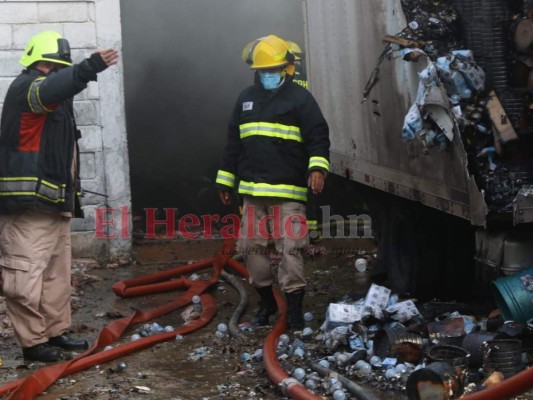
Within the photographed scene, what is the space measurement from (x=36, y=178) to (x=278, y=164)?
1.63 meters

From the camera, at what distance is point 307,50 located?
9.23 metres

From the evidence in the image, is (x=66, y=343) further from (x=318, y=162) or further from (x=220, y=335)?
(x=318, y=162)

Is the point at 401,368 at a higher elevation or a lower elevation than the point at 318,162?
lower

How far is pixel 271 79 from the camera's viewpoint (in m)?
7.02

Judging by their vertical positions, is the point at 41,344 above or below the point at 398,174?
below

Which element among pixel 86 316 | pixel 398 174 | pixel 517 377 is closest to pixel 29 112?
pixel 86 316

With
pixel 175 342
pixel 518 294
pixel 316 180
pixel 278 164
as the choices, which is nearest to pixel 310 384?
pixel 518 294

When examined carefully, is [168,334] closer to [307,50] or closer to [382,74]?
[382,74]

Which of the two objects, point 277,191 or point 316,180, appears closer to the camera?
point 316,180

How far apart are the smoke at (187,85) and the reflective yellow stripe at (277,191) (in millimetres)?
4380

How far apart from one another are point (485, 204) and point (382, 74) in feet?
5.15

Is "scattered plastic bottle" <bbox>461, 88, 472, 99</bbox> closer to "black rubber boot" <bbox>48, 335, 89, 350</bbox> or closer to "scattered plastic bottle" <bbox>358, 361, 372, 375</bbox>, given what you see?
"scattered plastic bottle" <bbox>358, 361, 372, 375</bbox>

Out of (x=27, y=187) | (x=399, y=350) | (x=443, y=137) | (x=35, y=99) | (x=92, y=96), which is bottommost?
(x=399, y=350)

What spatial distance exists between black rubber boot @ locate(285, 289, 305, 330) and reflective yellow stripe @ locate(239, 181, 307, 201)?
655mm
